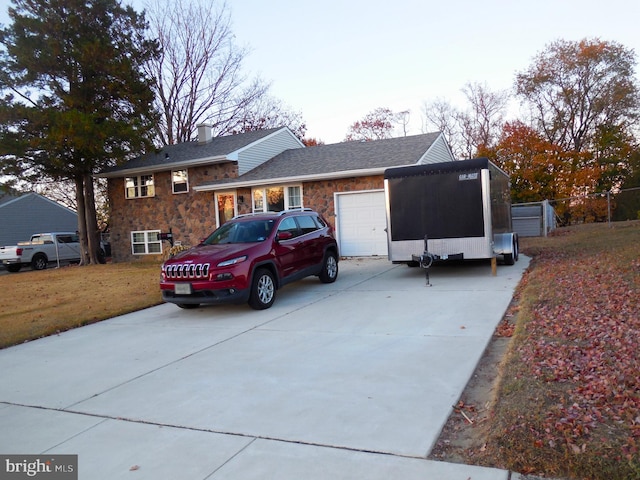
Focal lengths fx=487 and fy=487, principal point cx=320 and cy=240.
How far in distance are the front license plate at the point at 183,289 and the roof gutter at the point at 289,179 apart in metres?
8.73

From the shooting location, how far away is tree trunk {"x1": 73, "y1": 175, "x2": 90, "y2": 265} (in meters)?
22.3

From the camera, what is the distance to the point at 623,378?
3.95 metres

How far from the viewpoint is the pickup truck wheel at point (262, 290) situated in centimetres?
859

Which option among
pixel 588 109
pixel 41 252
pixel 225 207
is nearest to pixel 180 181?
pixel 225 207

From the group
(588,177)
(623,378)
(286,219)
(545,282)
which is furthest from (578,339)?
(588,177)

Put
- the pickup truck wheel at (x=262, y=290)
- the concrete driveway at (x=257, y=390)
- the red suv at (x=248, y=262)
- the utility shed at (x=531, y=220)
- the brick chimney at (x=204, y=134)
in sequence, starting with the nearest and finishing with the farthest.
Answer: the concrete driveway at (x=257, y=390), the red suv at (x=248, y=262), the pickup truck wheel at (x=262, y=290), the utility shed at (x=531, y=220), the brick chimney at (x=204, y=134)

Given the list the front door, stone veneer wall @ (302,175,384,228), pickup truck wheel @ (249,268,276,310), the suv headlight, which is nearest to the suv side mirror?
pickup truck wheel @ (249,268,276,310)

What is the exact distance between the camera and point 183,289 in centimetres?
839

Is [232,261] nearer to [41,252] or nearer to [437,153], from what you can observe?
[437,153]

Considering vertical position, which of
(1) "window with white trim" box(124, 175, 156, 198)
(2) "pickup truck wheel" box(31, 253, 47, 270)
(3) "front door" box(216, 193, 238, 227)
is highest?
(1) "window with white trim" box(124, 175, 156, 198)

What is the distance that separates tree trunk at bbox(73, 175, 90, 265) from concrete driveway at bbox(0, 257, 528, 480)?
15.7 meters
